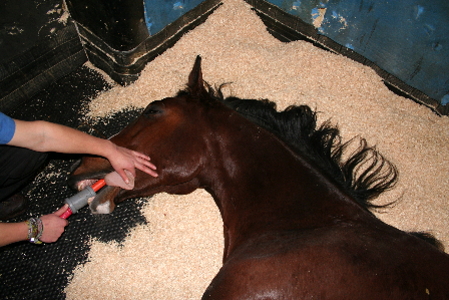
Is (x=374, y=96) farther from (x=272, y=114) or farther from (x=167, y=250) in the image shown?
(x=167, y=250)

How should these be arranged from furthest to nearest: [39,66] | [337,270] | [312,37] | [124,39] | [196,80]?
[312,37], [39,66], [124,39], [196,80], [337,270]

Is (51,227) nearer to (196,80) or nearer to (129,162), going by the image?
(129,162)

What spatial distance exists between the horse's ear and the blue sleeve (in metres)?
0.86

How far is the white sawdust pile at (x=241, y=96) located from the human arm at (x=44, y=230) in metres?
0.50

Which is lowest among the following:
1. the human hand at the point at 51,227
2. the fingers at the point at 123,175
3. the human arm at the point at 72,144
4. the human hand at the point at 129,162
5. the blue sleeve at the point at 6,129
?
the human hand at the point at 51,227

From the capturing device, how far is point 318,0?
115 inches

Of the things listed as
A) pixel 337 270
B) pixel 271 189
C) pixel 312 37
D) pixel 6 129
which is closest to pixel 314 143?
pixel 271 189

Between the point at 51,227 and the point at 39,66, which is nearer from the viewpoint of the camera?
the point at 51,227

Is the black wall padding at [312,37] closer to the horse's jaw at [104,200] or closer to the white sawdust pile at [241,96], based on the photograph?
the white sawdust pile at [241,96]

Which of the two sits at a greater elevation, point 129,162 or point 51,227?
point 129,162

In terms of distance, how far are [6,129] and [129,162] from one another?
550mm

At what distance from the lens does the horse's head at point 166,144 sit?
1682 millimetres

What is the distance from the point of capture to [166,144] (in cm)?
168

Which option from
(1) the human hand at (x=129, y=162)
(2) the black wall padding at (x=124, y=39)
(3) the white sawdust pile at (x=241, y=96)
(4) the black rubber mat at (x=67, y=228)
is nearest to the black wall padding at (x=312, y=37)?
(3) the white sawdust pile at (x=241, y=96)
